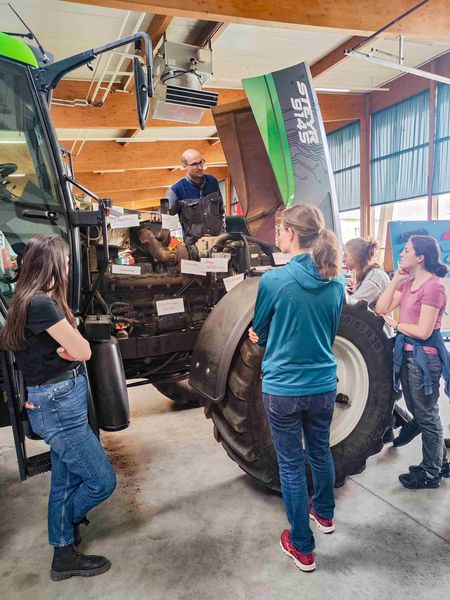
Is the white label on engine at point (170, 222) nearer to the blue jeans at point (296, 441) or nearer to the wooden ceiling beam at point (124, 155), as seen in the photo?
the blue jeans at point (296, 441)

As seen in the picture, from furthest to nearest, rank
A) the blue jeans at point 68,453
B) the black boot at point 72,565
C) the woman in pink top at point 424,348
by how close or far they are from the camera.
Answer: the woman in pink top at point 424,348, the black boot at point 72,565, the blue jeans at point 68,453

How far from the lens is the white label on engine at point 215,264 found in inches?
115

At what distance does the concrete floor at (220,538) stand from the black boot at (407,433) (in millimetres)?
79

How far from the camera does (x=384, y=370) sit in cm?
273

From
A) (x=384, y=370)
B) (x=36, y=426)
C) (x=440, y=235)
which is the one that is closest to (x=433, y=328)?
(x=384, y=370)

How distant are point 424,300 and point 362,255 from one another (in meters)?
1.01

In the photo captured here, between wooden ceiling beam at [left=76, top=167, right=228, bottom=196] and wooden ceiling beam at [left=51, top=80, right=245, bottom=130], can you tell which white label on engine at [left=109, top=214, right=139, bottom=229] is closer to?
wooden ceiling beam at [left=51, top=80, right=245, bottom=130]

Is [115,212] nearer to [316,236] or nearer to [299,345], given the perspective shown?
[316,236]

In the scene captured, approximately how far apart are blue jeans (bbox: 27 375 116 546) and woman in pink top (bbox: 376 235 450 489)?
175 centimetres

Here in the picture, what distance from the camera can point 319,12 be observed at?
15.7 ft

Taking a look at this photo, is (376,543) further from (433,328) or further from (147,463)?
(147,463)

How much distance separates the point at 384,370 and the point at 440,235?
11.1 feet

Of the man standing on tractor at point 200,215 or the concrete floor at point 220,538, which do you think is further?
the man standing on tractor at point 200,215

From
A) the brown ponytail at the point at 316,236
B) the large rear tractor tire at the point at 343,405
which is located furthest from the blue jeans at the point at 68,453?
the brown ponytail at the point at 316,236
